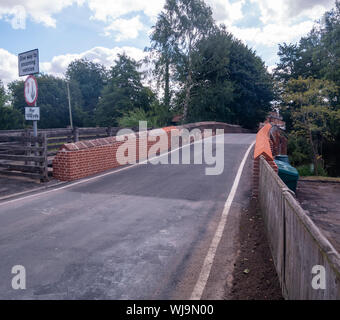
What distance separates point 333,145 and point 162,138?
1046 inches

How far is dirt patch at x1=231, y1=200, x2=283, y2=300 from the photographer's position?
372 centimetres

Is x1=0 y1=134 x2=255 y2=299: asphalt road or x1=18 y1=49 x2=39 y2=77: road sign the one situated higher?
x1=18 y1=49 x2=39 y2=77: road sign

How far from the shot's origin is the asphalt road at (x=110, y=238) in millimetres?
3850

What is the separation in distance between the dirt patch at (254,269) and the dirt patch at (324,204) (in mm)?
1989

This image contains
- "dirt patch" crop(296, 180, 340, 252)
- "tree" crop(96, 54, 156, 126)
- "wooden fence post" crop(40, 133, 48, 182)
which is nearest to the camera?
"dirt patch" crop(296, 180, 340, 252)

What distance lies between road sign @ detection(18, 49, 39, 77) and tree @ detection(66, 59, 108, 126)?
6158 centimetres

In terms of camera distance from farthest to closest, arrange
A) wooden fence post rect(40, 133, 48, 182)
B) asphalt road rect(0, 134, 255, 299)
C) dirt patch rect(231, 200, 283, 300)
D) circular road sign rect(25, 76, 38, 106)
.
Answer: wooden fence post rect(40, 133, 48, 182)
circular road sign rect(25, 76, 38, 106)
asphalt road rect(0, 134, 255, 299)
dirt patch rect(231, 200, 283, 300)

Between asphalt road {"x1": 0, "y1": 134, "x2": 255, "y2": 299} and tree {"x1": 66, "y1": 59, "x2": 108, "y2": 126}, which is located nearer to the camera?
asphalt road {"x1": 0, "y1": 134, "x2": 255, "y2": 299}

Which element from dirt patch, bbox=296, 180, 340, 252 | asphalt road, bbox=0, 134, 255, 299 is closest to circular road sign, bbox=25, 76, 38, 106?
asphalt road, bbox=0, 134, 255, 299

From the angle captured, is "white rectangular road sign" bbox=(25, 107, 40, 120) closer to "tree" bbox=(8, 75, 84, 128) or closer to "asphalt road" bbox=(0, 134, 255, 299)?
"asphalt road" bbox=(0, 134, 255, 299)

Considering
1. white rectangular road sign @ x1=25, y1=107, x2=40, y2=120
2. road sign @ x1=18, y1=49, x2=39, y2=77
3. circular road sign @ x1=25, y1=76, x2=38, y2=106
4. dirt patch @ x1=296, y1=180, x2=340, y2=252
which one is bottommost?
dirt patch @ x1=296, y1=180, x2=340, y2=252

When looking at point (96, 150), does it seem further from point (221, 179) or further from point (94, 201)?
point (221, 179)

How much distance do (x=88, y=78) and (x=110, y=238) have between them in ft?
250

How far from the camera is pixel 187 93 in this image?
1491 inches
